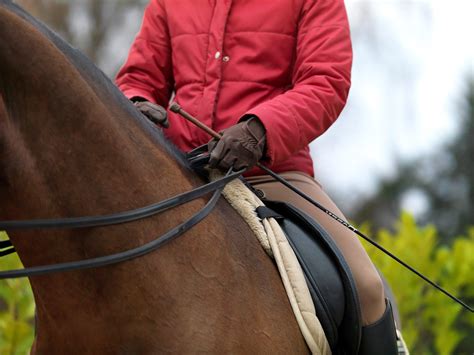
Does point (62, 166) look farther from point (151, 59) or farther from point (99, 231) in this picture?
point (151, 59)

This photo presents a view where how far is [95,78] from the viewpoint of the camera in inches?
117

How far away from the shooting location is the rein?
104 inches

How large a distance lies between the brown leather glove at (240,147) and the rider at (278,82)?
0.08 m

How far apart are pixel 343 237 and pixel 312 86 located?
0.62 m

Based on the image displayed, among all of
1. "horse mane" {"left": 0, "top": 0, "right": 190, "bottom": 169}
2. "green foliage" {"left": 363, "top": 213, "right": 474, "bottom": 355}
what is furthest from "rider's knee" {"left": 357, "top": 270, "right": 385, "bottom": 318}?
"green foliage" {"left": 363, "top": 213, "right": 474, "bottom": 355}

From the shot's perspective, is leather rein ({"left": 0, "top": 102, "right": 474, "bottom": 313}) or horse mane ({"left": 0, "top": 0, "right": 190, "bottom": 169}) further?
horse mane ({"left": 0, "top": 0, "right": 190, "bottom": 169})

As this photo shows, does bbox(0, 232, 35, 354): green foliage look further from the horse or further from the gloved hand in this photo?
the horse

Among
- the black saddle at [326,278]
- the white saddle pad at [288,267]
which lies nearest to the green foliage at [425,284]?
the black saddle at [326,278]

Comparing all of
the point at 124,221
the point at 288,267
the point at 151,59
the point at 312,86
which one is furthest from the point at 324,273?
the point at 151,59

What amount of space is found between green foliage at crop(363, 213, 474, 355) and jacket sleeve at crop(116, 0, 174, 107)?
15.2ft

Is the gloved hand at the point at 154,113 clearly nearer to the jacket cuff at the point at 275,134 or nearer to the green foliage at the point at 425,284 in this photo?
the jacket cuff at the point at 275,134

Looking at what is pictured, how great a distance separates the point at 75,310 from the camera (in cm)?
284

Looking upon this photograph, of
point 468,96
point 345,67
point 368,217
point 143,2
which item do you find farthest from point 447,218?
point 345,67

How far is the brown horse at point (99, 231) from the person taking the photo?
2.72 m
